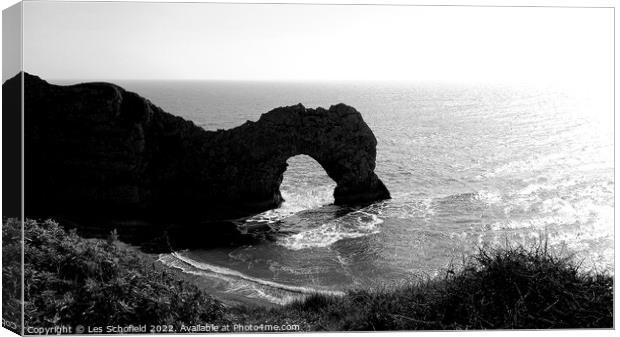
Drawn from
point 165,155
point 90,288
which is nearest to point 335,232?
point 165,155

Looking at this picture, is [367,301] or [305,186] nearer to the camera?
[367,301]

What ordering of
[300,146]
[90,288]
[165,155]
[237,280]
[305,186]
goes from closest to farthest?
1. [90,288]
2. [237,280]
3. [165,155]
4. [300,146]
5. [305,186]

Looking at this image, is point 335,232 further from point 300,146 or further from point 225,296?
point 225,296

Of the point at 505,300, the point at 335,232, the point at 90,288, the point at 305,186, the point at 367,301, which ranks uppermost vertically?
the point at 505,300

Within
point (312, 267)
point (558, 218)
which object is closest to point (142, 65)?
point (312, 267)

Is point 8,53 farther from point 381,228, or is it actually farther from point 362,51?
point 381,228
